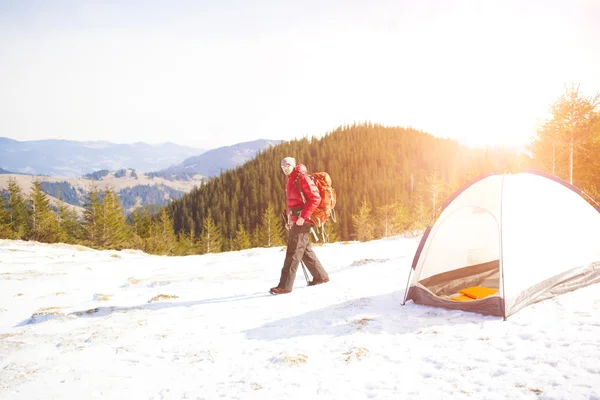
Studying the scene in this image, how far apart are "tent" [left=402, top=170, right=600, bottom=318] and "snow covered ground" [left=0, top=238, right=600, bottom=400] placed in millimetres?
351

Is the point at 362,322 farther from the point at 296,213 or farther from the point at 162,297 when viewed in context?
the point at 162,297

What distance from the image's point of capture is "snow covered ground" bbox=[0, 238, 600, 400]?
4016mm

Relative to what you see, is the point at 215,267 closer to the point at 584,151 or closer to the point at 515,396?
the point at 515,396

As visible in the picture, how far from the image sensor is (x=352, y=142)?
6471 inches

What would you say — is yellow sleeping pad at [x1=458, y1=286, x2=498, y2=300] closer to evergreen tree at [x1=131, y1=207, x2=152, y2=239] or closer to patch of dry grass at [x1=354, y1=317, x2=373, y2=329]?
patch of dry grass at [x1=354, y1=317, x2=373, y2=329]

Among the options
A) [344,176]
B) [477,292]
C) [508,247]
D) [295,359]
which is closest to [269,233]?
Answer: [477,292]

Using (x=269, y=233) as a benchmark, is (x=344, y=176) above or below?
above

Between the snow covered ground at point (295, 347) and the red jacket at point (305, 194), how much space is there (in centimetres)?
193

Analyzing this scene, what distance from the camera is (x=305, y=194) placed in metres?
7.90

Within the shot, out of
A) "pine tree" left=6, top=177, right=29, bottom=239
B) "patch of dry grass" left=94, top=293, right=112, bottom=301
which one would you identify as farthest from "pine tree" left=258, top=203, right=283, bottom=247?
"patch of dry grass" left=94, top=293, right=112, bottom=301

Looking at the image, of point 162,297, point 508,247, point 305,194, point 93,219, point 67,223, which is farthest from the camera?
point 67,223

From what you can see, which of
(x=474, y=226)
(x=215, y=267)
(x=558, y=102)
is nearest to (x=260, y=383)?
(x=474, y=226)

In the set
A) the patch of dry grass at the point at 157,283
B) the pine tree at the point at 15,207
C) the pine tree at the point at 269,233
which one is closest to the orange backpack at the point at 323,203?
the patch of dry grass at the point at 157,283

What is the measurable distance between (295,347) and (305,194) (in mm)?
3536
